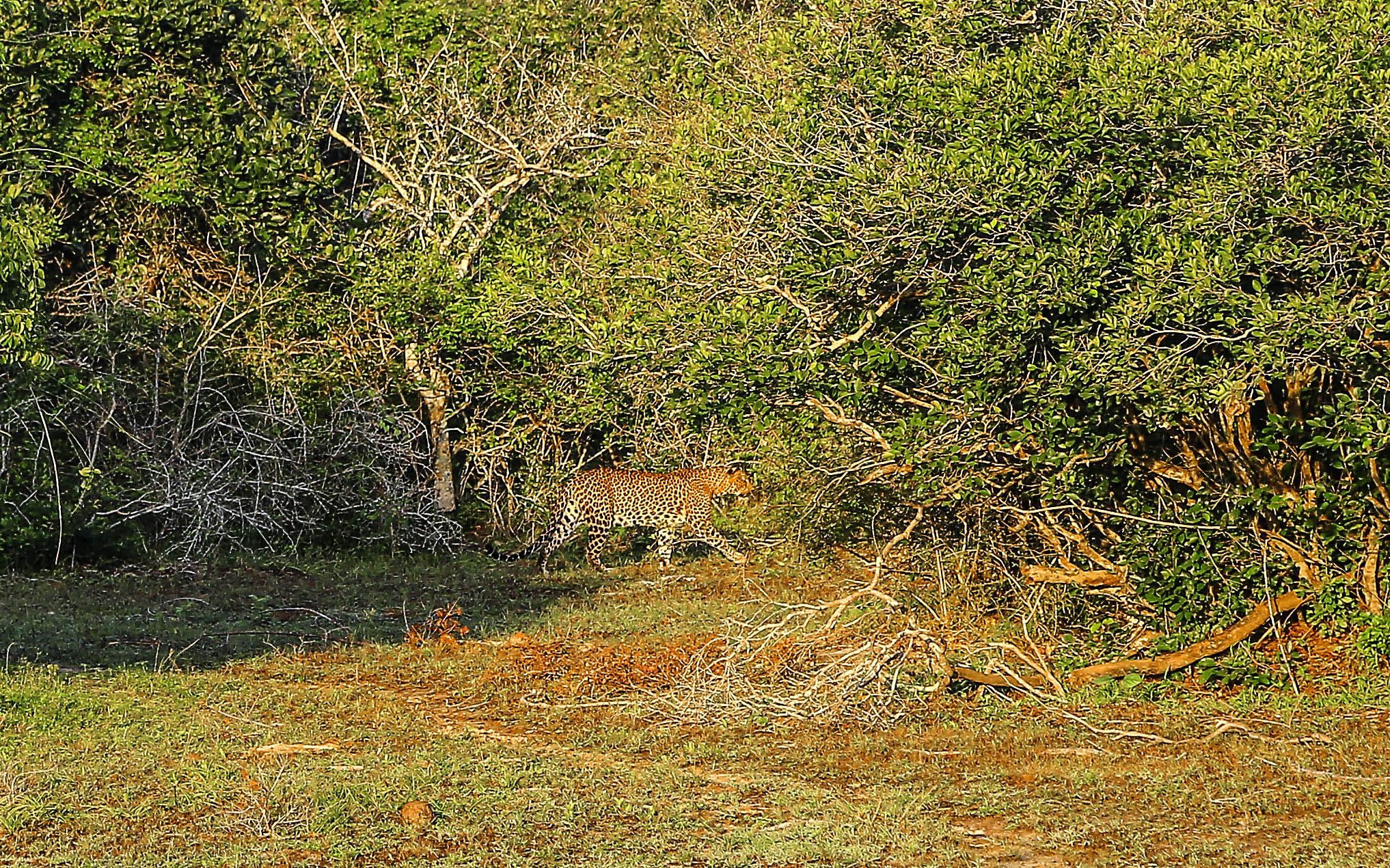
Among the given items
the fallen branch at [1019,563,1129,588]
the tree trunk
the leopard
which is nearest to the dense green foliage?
the fallen branch at [1019,563,1129,588]

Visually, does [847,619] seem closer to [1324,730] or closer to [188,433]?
[1324,730]

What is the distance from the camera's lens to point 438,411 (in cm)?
1630

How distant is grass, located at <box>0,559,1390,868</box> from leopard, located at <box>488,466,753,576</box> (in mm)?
4344

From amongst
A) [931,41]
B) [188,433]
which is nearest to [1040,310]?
[931,41]

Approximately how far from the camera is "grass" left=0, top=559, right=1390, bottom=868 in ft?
20.0

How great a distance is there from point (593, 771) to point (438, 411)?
30.7 feet

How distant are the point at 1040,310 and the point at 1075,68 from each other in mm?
1108

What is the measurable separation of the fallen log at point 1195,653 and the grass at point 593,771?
0.42ft

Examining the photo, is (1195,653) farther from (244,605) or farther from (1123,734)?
(244,605)

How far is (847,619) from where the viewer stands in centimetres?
1106

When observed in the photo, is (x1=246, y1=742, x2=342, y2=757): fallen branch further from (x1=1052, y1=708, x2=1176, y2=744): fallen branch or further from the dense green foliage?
(x1=1052, y1=708, x2=1176, y2=744): fallen branch

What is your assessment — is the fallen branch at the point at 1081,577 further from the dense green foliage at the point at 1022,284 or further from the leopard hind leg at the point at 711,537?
the leopard hind leg at the point at 711,537

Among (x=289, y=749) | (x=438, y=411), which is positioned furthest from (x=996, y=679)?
(x=438, y=411)

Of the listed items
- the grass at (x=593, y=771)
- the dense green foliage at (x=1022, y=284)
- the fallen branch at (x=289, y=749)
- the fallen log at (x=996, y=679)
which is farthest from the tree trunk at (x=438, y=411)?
the fallen log at (x=996, y=679)
